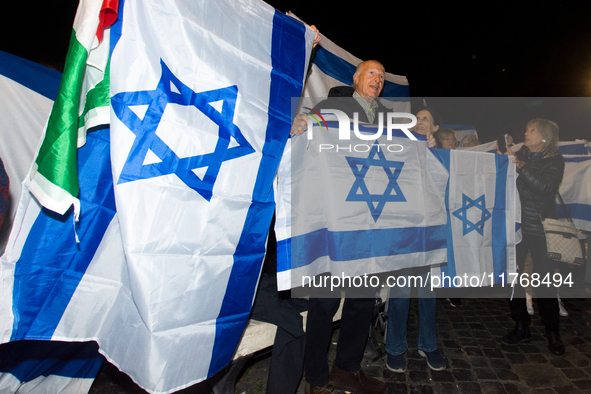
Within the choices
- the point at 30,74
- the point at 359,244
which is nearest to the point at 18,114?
the point at 30,74

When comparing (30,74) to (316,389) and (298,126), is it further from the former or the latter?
(316,389)

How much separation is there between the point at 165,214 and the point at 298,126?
3.02 ft

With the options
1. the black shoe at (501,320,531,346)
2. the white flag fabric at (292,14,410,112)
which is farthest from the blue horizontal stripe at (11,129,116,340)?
the black shoe at (501,320,531,346)

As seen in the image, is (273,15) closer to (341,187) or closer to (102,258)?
(341,187)

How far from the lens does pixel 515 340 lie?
320 centimetres

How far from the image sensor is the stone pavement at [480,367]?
2.51 m

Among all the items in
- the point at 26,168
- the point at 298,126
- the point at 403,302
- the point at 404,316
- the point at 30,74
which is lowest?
the point at 404,316

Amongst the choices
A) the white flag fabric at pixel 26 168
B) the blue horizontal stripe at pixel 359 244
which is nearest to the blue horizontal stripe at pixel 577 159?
the blue horizontal stripe at pixel 359 244

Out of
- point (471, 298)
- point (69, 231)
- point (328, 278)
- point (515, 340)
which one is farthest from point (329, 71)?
point (471, 298)

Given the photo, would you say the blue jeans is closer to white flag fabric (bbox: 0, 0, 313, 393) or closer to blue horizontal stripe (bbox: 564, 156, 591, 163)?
white flag fabric (bbox: 0, 0, 313, 393)

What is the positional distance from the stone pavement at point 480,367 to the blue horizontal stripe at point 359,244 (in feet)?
2.64

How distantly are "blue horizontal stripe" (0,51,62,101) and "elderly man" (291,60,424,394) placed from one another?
1.79 meters

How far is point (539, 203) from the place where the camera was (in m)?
3.17

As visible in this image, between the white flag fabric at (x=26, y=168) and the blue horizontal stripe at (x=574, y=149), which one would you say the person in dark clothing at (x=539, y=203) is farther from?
the white flag fabric at (x=26, y=168)
